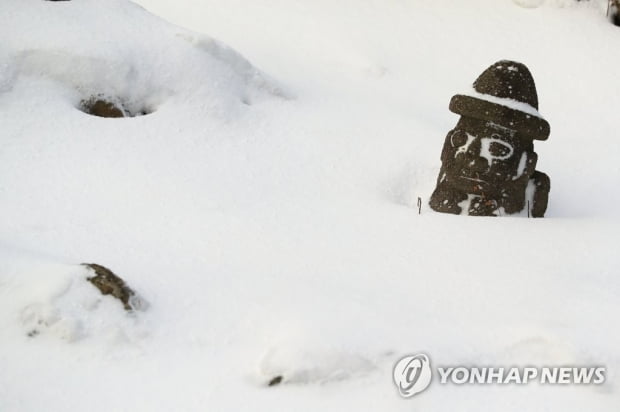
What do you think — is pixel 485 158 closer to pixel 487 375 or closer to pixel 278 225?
pixel 278 225

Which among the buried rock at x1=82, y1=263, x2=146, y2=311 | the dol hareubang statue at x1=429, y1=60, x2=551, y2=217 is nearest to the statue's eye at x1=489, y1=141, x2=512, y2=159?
the dol hareubang statue at x1=429, y1=60, x2=551, y2=217

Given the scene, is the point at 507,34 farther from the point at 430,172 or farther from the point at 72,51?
the point at 72,51

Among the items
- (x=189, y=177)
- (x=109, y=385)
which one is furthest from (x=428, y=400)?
(x=189, y=177)

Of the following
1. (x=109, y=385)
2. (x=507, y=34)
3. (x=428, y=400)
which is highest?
(x=507, y=34)

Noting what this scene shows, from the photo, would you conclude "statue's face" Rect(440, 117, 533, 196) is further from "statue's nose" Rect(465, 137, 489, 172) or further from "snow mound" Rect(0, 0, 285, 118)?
"snow mound" Rect(0, 0, 285, 118)

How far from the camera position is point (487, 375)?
119 inches

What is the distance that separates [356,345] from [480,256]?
3.71ft

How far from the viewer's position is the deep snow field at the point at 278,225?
9.81ft

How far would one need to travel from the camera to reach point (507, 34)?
25.0 feet

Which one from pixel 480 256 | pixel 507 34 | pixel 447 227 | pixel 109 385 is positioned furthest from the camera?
pixel 507 34

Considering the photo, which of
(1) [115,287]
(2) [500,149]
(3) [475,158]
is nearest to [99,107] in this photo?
(1) [115,287]

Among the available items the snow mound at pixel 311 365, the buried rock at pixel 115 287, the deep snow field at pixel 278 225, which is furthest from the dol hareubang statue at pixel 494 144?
the buried rock at pixel 115 287

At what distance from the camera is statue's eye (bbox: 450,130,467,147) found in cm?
445

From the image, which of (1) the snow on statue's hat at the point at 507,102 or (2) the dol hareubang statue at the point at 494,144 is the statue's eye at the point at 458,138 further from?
(1) the snow on statue's hat at the point at 507,102
